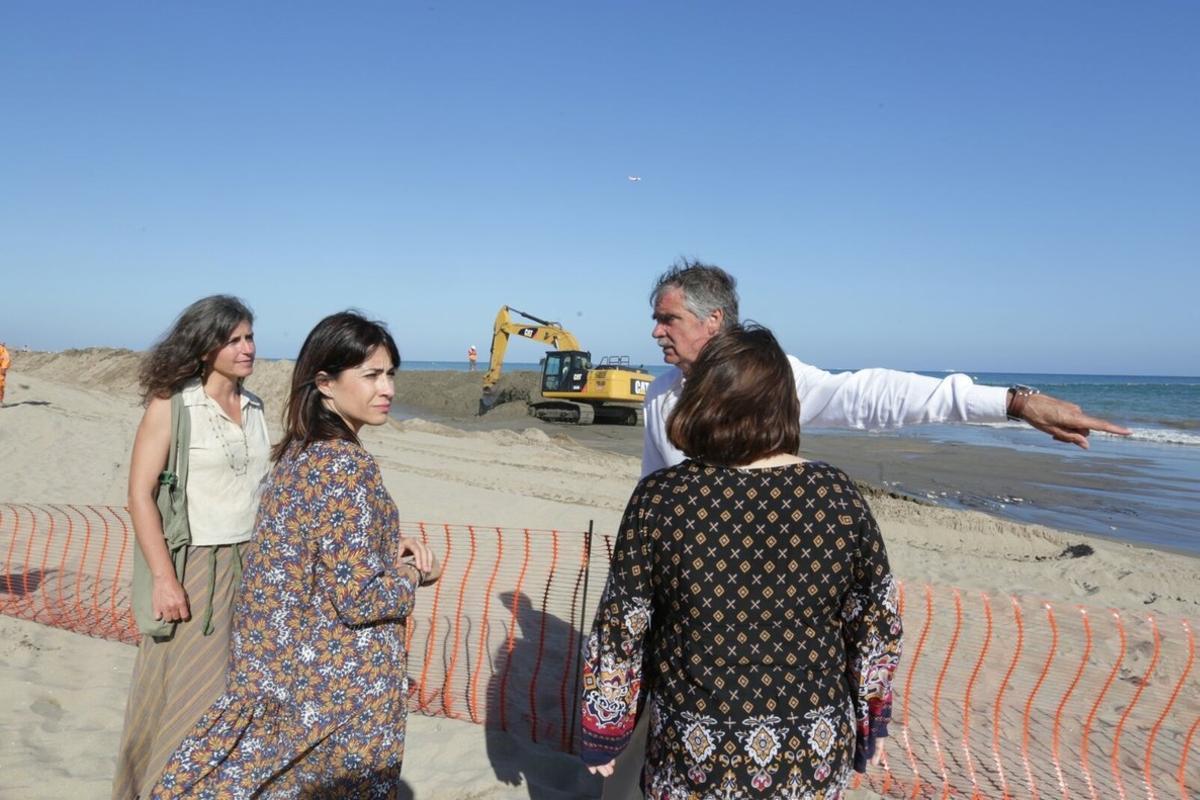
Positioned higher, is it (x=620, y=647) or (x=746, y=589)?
(x=746, y=589)

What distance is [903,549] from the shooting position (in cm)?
881

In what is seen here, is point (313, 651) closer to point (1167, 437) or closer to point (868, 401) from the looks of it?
point (868, 401)

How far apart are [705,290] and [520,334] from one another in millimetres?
24216

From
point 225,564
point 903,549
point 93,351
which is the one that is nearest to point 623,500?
point 903,549

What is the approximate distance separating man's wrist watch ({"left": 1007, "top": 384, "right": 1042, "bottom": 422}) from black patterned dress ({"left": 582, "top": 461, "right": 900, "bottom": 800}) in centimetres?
70

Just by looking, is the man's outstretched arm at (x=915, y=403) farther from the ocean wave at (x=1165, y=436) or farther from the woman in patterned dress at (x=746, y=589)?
the ocean wave at (x=1165, y=436)

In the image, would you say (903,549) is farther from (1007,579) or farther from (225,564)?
(225,564)

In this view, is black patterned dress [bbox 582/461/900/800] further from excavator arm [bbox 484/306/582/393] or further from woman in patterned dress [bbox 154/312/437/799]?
excavator arm [bbox 484/306/582/393]

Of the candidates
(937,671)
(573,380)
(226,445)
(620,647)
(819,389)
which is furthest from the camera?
(573,380)

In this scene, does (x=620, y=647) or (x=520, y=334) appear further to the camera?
(x=520, y=334)

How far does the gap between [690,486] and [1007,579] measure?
7058mm

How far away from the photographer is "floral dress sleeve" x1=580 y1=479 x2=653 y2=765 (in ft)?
6.17

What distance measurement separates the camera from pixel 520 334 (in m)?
26.8

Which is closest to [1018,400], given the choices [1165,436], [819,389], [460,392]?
[819,389]
